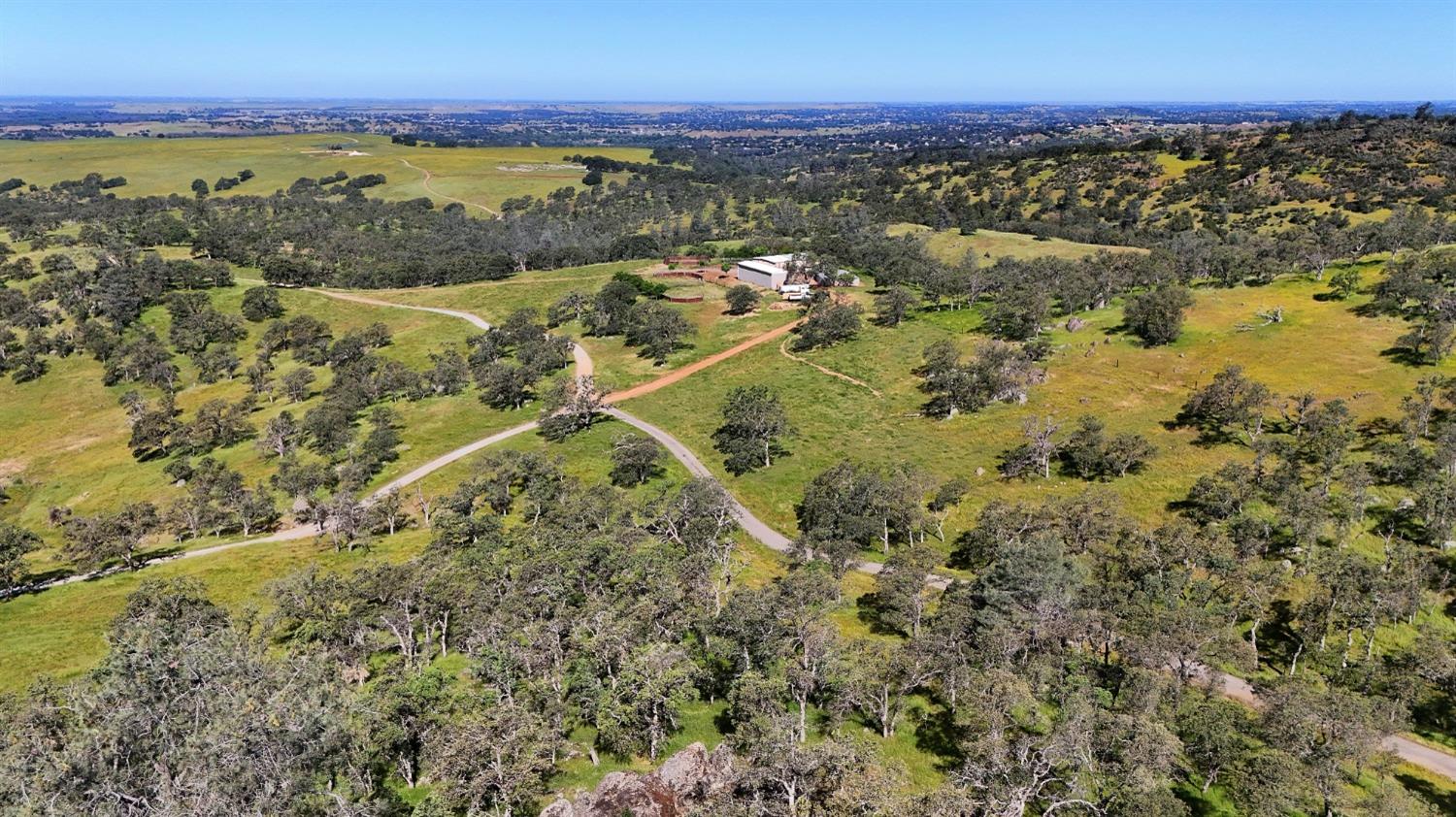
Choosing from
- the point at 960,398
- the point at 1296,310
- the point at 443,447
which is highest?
the point at 1296,310

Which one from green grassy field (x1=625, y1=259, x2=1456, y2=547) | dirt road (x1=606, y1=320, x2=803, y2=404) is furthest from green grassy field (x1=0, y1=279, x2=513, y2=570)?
green grassy field (x1=625, y1=259, x2=1456, y2=547)

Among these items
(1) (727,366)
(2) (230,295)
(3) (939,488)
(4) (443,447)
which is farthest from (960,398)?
(2) (230,295)

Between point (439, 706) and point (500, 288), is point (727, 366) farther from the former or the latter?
point (439, 706)

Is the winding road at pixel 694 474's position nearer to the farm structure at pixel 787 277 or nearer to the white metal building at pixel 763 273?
the farm structure at pixel 787 277

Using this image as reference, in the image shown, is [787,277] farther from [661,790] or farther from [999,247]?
[661,790]

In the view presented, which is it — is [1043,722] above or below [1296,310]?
below

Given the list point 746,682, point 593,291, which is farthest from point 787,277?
point 746,682
